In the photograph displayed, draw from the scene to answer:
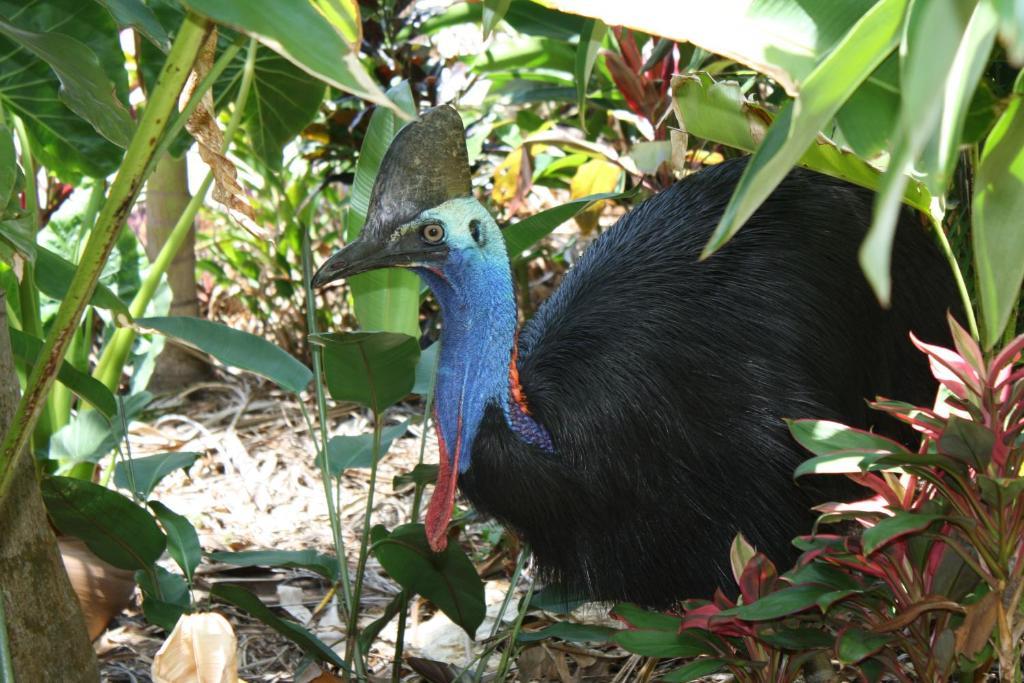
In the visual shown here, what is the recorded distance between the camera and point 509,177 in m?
2.73

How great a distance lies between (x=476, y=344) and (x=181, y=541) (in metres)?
0.58

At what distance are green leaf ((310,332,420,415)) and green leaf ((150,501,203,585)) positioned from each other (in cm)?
32

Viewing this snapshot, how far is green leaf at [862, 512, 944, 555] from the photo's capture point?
115 centimetres

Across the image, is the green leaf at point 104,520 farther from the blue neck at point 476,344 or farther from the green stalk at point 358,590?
the blue neck at point 476,344

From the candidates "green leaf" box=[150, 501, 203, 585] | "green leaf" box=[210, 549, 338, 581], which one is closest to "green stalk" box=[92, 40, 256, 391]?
"green leaf" box=[150, 501, 203, 585]

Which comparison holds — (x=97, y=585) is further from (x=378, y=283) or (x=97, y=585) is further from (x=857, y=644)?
(x=857, y=644)

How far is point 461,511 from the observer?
2.64 m

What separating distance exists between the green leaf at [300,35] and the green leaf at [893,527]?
672 millimetres

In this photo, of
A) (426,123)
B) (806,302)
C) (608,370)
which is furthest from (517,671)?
(426,123)

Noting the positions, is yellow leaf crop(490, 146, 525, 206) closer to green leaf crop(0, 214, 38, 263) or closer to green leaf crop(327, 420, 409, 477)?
green leaf crop(327, 420, 409, 477)

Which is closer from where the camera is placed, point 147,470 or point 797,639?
point 797,639

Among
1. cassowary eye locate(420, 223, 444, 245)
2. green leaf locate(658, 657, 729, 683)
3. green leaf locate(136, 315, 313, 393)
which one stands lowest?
green leaf locate(658, 657, 729, 683)

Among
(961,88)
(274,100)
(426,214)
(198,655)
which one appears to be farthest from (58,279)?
(961,88)

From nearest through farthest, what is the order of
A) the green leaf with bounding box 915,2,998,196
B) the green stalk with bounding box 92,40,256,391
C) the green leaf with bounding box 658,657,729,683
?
the green leaf with bounding box 915,2,998,196
the green leaf with bounding box 658,657,729,683
the green stalk with bounding box 92,40,256,391
